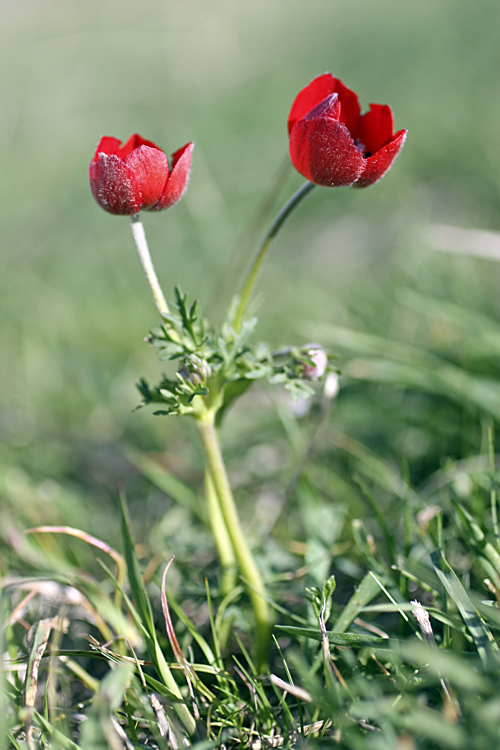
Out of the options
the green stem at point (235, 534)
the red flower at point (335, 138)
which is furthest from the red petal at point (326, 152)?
the green stem at point (235, 534)

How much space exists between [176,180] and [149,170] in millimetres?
74

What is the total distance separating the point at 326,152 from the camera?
113 cm

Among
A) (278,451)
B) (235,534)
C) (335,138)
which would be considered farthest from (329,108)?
(278,451)

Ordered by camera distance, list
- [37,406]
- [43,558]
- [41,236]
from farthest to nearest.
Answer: [41,236] < [37,406] < [43,558]

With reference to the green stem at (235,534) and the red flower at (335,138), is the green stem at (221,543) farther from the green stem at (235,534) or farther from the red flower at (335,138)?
the red flower at (335,138)

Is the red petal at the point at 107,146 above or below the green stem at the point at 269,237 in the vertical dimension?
above

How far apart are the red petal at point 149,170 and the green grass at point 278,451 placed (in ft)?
2.37

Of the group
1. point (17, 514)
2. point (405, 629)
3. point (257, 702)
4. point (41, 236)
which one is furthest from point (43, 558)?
point (41, 236)

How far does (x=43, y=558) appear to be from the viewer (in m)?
1.74

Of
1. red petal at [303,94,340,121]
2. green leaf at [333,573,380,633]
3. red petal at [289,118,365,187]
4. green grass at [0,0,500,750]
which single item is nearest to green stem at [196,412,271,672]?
green grass at [0,0,500,750]

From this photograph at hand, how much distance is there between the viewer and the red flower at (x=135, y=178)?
1110 millimetres

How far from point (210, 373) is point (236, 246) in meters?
3.04

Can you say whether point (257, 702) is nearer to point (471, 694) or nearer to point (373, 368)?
point (471, 694)

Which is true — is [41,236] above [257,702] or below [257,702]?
above
